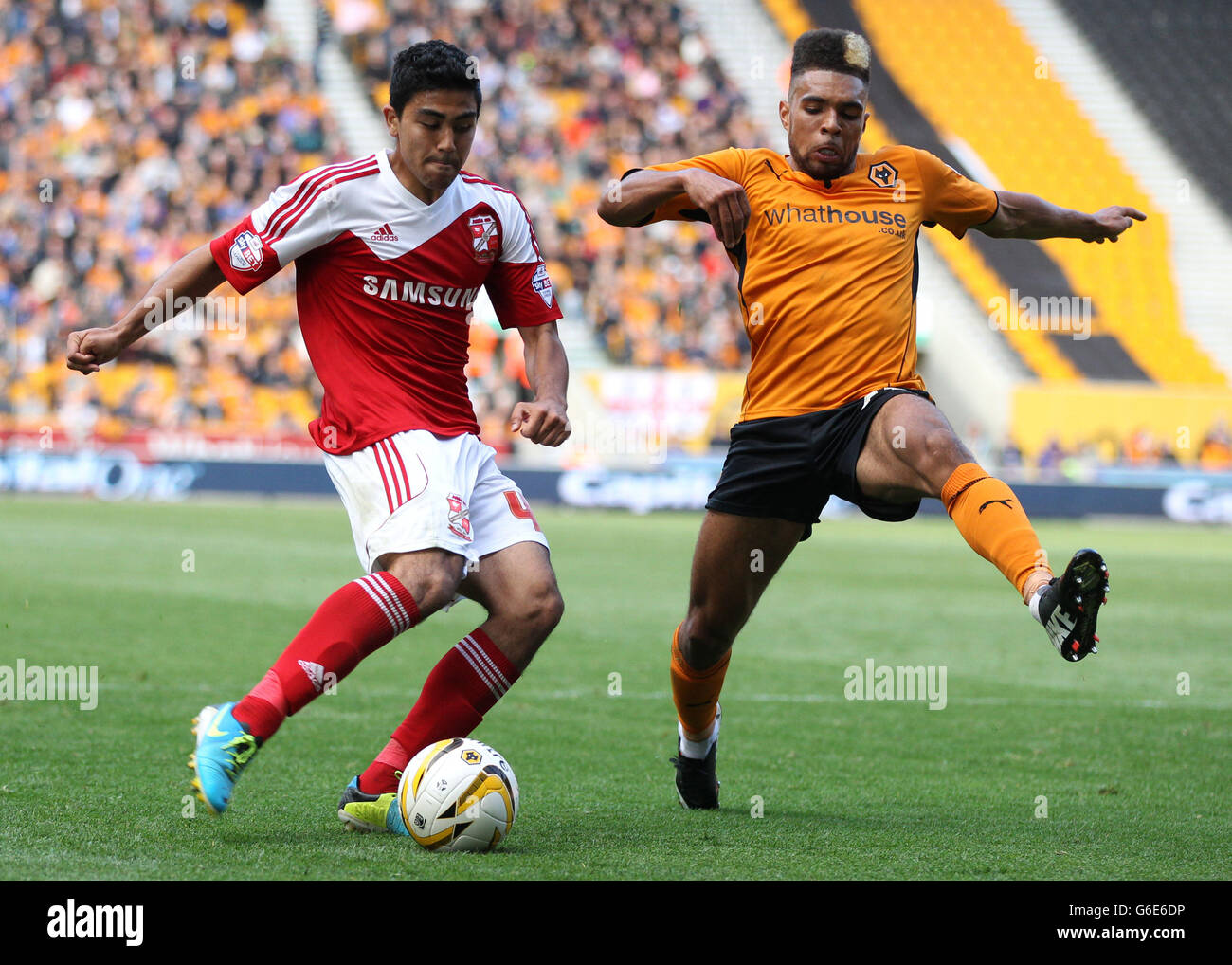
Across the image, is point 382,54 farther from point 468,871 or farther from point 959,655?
point 468,871

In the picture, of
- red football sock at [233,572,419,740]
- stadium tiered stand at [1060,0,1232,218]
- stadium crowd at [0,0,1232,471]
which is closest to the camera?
red football sock at [233,572,419,740]

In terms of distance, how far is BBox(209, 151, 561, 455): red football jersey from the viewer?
4.64m

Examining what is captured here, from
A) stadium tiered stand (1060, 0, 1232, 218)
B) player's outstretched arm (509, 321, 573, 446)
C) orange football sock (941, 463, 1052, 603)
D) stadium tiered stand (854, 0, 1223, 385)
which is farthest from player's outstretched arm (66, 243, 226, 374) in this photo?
stadium tiered stand (1060, 0, 1232, 218)

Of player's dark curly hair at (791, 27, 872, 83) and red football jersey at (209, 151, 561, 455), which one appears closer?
red football jersey at (209, 151, 561, 455)

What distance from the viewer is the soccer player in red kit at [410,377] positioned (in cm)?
451

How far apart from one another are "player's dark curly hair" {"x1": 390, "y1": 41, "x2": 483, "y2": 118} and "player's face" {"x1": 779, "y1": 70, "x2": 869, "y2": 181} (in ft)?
3.78

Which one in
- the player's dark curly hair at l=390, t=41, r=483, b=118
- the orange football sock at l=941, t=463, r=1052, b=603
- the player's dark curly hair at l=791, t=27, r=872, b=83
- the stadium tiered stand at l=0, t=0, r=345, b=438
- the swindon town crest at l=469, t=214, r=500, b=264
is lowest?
the orange football sock at l=941, t=463, r=1052, b=603

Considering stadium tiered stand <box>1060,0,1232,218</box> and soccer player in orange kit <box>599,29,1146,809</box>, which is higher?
stadium tiered stand <box>1060,0,1232,218</box>

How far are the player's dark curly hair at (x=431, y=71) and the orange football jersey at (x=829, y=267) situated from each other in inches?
32.0

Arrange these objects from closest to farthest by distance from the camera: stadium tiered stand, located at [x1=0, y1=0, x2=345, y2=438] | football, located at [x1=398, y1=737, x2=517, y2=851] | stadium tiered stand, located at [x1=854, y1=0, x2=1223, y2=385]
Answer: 1. football, located at [x1=398, y1=737, x2=517, y2=851]
2. stadium tiered stand, located at [x1=0, y1=0, x2=345, y2=438]
3. stadium tiered stand, located at [x1=854, y1=0, x2=1223, y2=385]

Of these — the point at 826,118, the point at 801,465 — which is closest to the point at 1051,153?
the point at 826,118

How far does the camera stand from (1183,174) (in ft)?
112

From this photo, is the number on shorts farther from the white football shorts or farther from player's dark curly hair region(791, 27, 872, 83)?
player's dark curly hair region(791, 27, 872, 83)

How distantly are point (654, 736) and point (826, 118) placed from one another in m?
3.05
